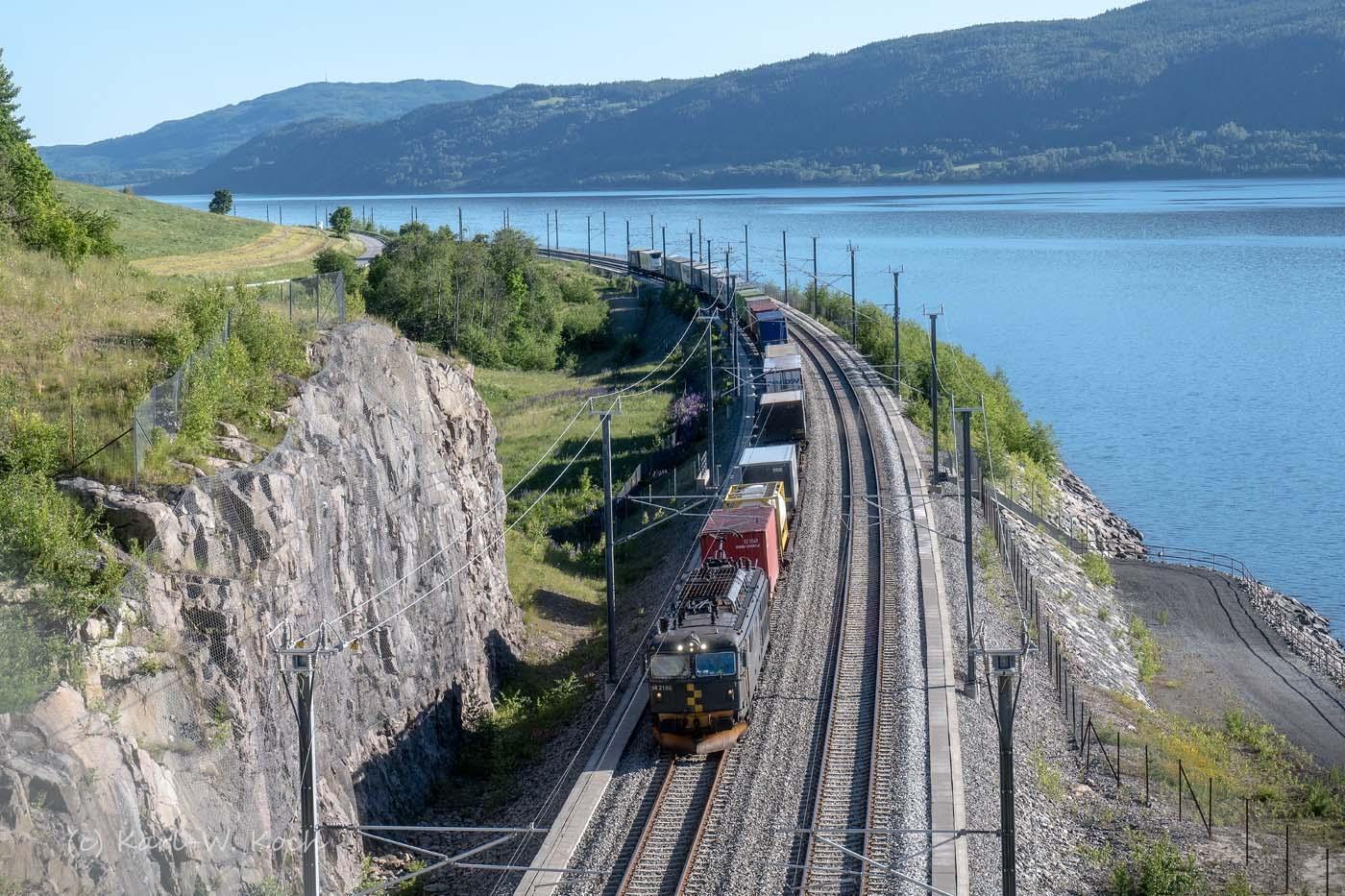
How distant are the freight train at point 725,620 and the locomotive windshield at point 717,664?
2 cm

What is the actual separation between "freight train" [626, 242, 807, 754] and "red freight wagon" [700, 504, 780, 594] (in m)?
0.03

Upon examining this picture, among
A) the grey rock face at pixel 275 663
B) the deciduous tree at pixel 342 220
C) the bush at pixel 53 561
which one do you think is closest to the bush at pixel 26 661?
the grey rock face at pixel 275 663

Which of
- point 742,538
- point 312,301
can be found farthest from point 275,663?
point 312,301

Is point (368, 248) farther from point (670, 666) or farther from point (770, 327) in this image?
point (670, 666)

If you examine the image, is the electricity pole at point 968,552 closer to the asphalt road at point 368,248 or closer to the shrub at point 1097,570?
the shrub at point 1097,570

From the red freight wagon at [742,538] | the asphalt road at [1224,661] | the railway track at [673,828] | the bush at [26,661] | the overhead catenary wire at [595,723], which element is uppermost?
the bush at [26,661]

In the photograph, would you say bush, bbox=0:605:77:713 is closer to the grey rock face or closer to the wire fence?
the grey rock face

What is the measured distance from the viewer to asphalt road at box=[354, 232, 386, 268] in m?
96.0

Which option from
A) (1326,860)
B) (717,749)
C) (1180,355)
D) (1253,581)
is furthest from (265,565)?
(1180,355)

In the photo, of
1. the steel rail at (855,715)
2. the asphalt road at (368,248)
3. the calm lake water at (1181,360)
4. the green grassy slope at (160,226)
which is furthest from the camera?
the asphalt road at (368,248)

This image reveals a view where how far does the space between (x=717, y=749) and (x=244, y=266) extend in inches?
1893

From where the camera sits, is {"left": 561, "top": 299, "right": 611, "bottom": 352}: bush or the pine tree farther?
{"left": 561, "top": 299, "right": 611, "bottom": 352}: bush

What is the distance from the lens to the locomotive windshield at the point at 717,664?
2689 centimetres

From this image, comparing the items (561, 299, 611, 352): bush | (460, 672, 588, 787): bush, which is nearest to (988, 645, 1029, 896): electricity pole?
(460, 672, 588, 787): bush
